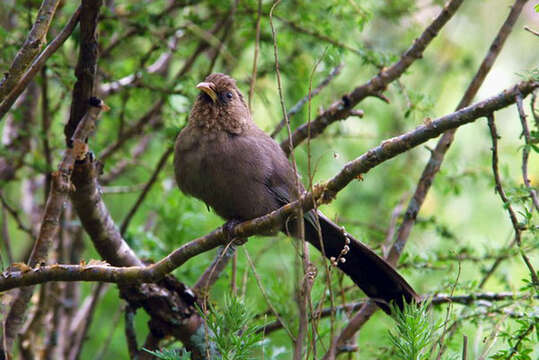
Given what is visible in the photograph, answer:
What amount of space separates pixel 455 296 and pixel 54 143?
3.17m

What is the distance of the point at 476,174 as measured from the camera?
5.38 meters

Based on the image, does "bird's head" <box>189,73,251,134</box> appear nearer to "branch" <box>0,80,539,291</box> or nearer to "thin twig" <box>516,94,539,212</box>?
"branch" <box>0,80,539,291</box>

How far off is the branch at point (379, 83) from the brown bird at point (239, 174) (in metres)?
0.39

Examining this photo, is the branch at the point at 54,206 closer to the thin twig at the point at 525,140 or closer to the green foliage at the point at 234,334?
the green foliage at the point at 234,334

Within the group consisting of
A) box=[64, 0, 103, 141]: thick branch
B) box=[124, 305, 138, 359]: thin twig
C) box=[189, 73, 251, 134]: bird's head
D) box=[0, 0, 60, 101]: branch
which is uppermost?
box=[189, 73, 251, 134]: bird's head

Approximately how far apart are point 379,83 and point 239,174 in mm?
1214

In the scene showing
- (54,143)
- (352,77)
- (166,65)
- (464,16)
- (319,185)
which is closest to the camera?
(319,185)

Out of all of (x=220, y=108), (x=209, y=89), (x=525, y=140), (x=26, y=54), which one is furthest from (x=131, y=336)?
(x=525, y=140)

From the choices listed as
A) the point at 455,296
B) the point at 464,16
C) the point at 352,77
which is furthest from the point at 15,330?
the point at 464,16

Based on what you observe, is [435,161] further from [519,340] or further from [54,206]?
[54,206]

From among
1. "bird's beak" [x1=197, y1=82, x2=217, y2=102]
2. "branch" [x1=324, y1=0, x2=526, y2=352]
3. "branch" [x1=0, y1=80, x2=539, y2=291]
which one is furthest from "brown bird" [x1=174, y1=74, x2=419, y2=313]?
"branch" [x1=0, y1=80, x2=539, y2=291]

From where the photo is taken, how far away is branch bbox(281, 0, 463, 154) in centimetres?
435

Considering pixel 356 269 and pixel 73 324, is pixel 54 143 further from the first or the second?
pixel 356 269

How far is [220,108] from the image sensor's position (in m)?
4.61
